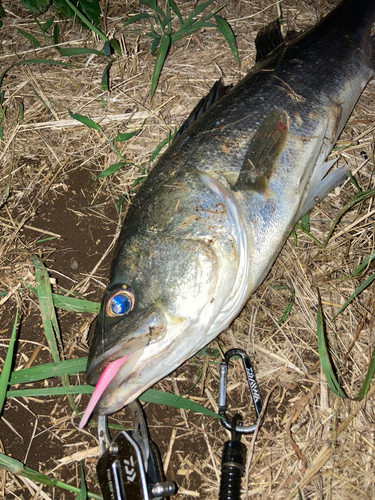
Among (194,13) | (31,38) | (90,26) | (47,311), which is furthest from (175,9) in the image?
(47,311)

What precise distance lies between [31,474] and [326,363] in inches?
78.6

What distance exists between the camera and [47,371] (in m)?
2.69

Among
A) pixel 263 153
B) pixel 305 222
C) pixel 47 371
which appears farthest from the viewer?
pixel 305 222

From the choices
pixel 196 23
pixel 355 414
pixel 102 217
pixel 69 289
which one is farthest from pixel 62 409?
pixel 196 23

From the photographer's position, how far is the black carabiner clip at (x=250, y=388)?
98.7 inches

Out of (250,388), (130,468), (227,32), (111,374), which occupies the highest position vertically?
(227,32)

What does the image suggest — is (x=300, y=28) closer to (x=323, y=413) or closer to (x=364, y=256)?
(x=364, y=256)

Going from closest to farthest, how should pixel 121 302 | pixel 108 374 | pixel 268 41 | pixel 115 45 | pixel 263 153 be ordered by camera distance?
pixel 108 374 → pixel 121 302 → pixel 263 153 → pixel 268 41 → pixel 115 45

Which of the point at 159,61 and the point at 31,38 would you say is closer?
the point at 159,61

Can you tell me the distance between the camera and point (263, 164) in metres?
2.41

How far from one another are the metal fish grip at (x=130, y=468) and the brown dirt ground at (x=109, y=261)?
301 millimetres

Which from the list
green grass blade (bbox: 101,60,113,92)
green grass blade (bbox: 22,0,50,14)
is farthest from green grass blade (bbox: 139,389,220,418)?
green grass blade (bbox: 22,0,50,14)

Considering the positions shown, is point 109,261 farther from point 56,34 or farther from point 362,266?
point 56,34

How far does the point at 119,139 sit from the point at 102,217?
66cm
